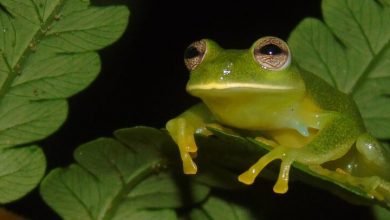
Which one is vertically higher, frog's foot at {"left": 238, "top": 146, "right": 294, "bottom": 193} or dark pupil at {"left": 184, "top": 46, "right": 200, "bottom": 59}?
dark pupil at {"left": 184, "top": 46, "right": 200, "bottom": 59}

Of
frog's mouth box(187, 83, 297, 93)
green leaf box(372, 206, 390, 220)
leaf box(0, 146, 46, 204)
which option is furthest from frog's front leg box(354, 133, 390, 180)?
leaf box(0, 146, 46, 204)

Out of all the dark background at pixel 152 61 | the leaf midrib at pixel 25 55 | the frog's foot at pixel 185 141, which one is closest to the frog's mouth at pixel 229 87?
the frog's foot at pixel 185 141

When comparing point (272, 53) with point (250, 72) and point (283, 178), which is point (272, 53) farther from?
point (283, 178)

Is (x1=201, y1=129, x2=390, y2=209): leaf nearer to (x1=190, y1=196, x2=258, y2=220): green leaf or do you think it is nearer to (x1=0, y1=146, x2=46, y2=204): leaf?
(x1=190, y1=196, x2=258, y2=220): green leaf

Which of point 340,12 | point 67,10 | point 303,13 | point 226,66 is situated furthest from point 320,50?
point 303,13

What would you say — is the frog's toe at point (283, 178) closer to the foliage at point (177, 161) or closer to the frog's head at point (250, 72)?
the foliage at point (177, 161)

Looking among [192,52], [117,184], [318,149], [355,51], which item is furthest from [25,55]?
[355,51]
